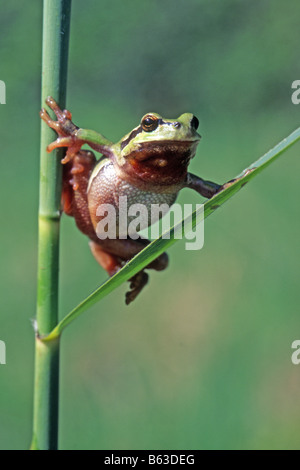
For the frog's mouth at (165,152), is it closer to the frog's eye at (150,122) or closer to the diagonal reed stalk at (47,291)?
the frog's eye at (150,122)

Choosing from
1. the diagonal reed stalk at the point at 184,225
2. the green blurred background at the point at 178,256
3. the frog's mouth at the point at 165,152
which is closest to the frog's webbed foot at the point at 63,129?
the frog's mouth at the point at 165,152

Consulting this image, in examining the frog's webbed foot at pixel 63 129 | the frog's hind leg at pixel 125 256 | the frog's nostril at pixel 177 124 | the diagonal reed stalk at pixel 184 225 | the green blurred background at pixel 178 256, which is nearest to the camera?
the diagonal reed stalk at pixel 184 225

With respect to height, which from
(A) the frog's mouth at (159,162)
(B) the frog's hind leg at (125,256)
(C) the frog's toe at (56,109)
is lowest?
(B) the frog's hind leg at (125,256)

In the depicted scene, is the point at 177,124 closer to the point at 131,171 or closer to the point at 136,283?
the point at 131,171

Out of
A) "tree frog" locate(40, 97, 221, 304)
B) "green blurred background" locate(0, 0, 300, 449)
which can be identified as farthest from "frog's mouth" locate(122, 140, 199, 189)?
"green blurred background" locate(0, 0, 300, 449)

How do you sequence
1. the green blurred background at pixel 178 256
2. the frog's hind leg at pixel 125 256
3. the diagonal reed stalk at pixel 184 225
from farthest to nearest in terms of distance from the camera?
the green blurred background at pixel 178 256 < the frog's hind leg at pixel 125 256 < the diagonal reed stalk at pixel 184 225

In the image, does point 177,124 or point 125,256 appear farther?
point 125,256

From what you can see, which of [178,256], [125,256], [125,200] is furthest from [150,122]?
[178,256]

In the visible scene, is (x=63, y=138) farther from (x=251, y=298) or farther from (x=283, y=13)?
(x=283, y=13)
